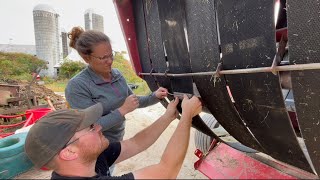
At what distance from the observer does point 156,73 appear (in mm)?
2146

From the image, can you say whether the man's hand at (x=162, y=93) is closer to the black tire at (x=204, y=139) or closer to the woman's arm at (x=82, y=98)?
the woman's arm at (x=82, y=98)

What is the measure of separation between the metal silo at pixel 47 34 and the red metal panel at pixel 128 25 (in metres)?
34.2

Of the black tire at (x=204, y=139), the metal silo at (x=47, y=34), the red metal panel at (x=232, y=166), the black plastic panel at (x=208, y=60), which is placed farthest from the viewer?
the metal silo at (x=47, y=34)

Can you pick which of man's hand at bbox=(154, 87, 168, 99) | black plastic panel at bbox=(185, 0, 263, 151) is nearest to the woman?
man's hand at bbox=(154, 87, 168, 99)

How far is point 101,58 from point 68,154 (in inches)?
34.2

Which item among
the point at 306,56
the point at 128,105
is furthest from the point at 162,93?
the point at 306,56

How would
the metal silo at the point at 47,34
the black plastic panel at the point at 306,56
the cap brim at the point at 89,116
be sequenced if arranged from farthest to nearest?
the metal silo at the point at 47,34
the cap brim at the point at 89,116
the black plastic panel at the point at 306,56

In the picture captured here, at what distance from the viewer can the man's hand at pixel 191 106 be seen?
1.52m

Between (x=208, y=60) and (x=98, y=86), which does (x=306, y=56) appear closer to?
(x=208, y=60)

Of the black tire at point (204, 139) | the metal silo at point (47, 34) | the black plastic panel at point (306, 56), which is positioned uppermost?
the metal silo at point (47, 34)

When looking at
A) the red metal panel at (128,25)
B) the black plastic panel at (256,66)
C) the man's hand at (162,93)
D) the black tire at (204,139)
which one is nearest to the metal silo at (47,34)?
the black tire at (204,139)

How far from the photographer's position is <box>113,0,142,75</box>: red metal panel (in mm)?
2275

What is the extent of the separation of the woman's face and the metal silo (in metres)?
34.5

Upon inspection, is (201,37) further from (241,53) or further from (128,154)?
(128,154)
